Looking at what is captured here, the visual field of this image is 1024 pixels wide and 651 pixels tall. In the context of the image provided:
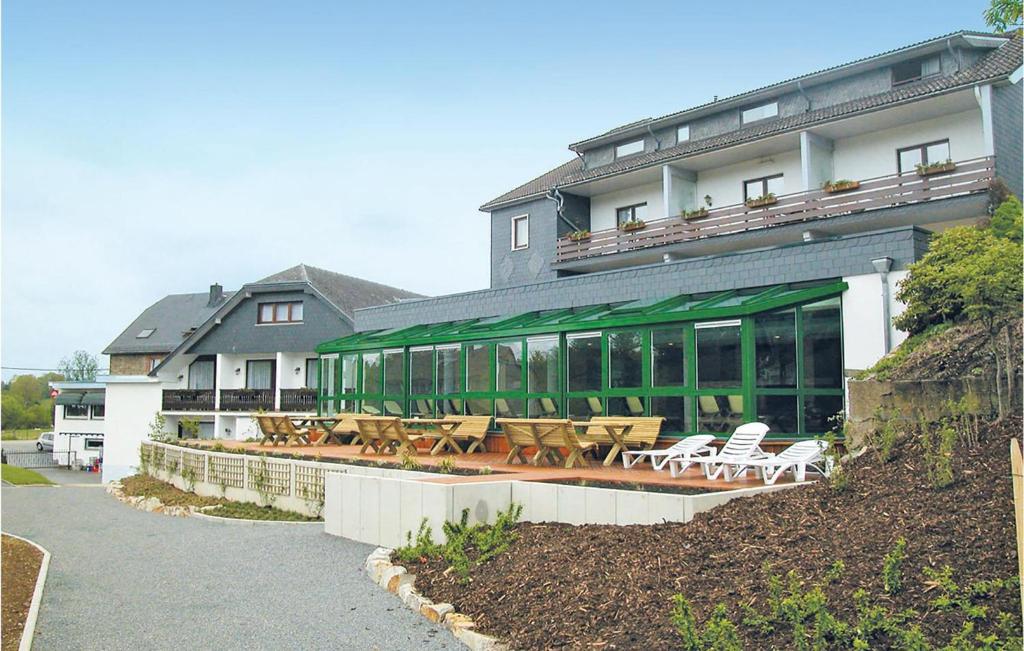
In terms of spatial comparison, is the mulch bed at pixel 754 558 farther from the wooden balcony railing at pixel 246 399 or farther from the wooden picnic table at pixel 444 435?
the wooden balcony railing at pixel 246 399

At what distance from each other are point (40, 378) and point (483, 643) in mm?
90640

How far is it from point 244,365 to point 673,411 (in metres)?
29.1

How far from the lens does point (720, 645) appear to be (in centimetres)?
479

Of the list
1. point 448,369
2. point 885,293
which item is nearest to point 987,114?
point 885,293

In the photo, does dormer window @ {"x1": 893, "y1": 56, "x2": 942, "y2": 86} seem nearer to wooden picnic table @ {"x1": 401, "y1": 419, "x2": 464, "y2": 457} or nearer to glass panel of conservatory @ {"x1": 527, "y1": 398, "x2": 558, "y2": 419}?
glass panel of conservatory @ {"x1": 527, "y1": 398, "x2": 558, "y2": 419}

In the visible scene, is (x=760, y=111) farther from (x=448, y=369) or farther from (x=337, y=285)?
(x=337, y=285)

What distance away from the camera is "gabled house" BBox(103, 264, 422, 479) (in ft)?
114

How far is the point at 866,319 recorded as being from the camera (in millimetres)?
13125

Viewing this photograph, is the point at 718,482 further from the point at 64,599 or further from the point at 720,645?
the point at 64,599

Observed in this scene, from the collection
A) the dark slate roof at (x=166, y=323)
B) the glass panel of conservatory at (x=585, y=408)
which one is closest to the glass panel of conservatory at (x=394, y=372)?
the glass panel of conservatory at (x=585, y=408)

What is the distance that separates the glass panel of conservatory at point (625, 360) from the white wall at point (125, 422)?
966 inches

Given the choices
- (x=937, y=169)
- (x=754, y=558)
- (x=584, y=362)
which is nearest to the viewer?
(x=754, y=558)

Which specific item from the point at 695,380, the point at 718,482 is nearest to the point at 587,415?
the point at 695,380

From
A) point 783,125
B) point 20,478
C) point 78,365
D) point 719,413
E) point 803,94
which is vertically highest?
point 803,94
